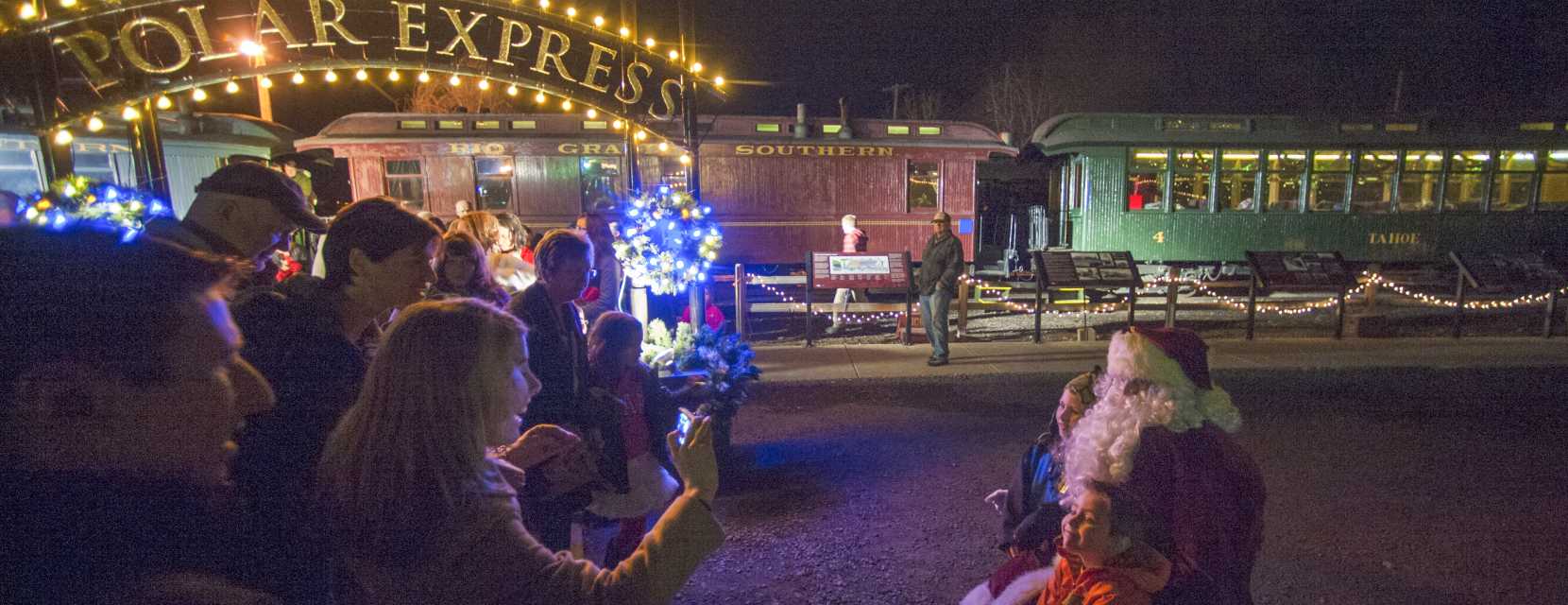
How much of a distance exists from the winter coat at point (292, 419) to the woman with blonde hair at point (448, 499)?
10 cm

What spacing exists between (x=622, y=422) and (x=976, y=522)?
2343 millimetres

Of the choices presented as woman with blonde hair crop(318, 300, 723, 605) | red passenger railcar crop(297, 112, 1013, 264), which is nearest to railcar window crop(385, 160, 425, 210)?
red passenger railcar crop(297, 112, 1013, 264)

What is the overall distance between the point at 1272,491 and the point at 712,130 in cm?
1112

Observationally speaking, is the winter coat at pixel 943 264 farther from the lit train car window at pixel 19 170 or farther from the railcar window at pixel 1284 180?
the lit train car window at pixel 19 170

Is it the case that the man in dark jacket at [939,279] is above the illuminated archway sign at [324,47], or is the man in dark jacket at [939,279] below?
below

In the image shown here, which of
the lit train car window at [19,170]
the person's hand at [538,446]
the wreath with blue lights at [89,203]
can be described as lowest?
the person's hand at [538,446]

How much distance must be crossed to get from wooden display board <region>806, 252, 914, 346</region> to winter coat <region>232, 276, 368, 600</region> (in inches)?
297

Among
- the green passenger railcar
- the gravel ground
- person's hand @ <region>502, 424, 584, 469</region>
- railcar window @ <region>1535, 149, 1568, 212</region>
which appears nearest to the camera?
person's hand @ <region>502, 424, 584, 469</region>

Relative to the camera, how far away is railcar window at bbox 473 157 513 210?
13203mm

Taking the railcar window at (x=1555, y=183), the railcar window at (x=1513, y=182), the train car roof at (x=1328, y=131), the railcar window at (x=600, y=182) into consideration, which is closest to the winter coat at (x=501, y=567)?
the railcar window at (x=600, y=182)

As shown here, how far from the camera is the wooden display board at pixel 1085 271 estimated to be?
9.51m

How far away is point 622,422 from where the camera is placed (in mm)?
2795

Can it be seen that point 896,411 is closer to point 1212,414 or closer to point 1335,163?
point 1212,414

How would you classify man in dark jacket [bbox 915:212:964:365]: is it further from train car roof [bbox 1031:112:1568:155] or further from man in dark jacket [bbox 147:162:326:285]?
train car roof [bbox 1031:112:1568:155]
